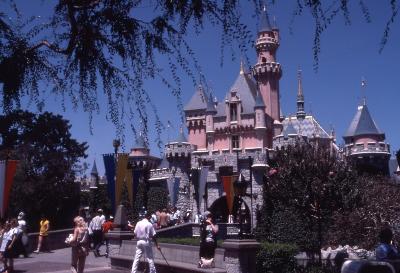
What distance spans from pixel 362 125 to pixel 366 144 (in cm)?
273

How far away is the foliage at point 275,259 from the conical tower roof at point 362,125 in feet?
115

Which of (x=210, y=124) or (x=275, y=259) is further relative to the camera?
(x=210, y=124)

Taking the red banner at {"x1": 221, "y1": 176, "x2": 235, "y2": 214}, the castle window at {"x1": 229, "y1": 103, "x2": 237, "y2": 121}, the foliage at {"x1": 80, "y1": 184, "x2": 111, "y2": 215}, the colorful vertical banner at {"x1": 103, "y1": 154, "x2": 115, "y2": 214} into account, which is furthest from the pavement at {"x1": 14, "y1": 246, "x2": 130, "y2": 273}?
the castle window at {"x1": 229, "y1": 103, "x2": 237, "y2": 121}

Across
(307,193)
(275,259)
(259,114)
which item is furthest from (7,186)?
(259,114)

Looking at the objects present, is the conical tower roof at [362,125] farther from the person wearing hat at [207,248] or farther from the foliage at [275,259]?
the person wearing hat at [207,248]

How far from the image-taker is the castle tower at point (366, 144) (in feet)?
141

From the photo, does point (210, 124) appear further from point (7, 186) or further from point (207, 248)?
point (7, 186)

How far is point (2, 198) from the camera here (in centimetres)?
639

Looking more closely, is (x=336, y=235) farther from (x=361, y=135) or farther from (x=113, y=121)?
(x=361, y=135)

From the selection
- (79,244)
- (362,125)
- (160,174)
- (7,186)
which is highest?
(362,125)

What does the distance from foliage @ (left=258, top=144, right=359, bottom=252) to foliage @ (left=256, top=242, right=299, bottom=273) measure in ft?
23.6

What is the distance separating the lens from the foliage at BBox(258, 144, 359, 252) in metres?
23.7

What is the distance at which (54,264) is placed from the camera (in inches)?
604

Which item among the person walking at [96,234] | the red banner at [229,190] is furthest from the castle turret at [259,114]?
the person walking at [96,234]
